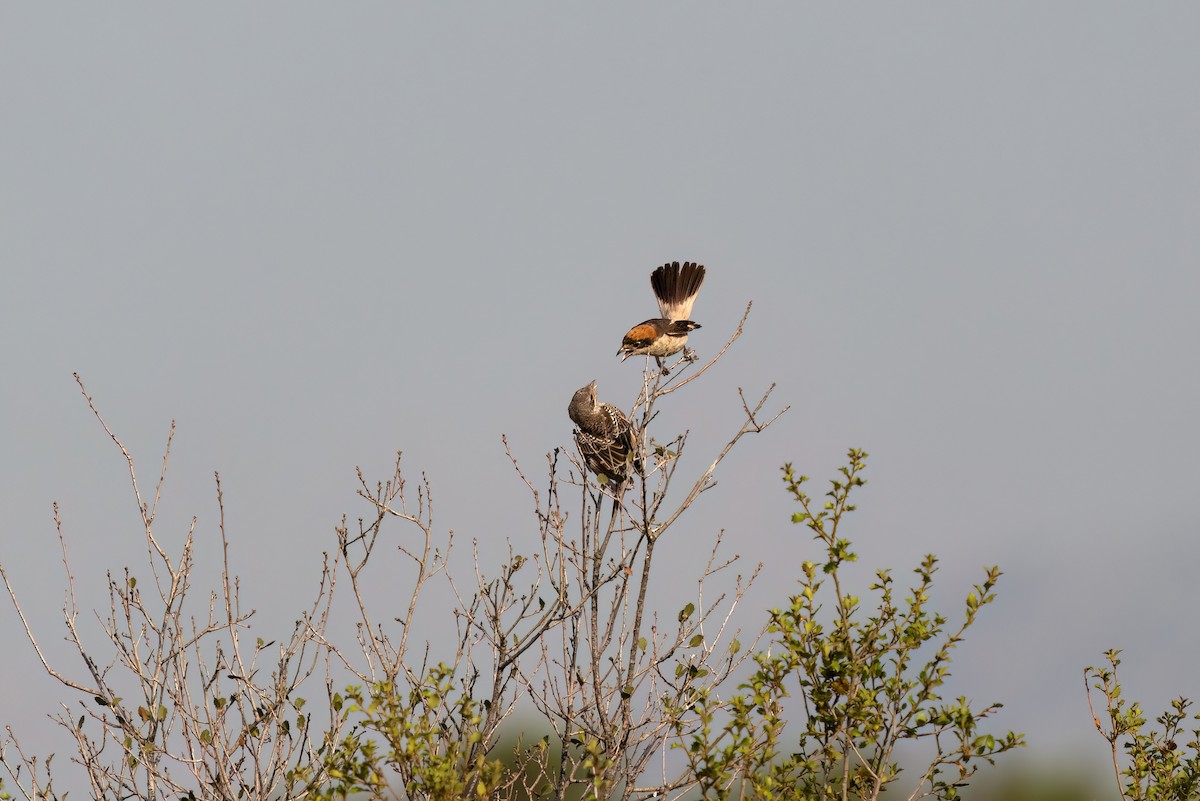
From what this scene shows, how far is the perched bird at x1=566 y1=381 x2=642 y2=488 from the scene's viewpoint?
970 cm

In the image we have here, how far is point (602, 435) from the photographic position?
10156 mm

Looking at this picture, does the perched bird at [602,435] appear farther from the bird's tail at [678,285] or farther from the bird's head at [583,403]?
the bird's tail at [678,285]

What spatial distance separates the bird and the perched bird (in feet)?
1.99

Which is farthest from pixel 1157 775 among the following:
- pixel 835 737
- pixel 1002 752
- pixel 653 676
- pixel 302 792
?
pixel 302 792

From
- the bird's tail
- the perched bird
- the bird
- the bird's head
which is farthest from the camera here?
the bird's tail

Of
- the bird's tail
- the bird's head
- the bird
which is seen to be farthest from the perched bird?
the bird's tail

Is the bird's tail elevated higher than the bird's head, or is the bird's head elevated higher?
the bird's tail

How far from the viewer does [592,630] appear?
341 inches

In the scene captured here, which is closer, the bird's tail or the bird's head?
the bird's head

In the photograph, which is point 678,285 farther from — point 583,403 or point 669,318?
point 583,403

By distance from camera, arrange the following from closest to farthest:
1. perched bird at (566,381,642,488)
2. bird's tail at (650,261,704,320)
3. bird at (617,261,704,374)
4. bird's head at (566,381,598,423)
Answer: perched bird at (566,381,642,488) < bird's head at (566,381,598,423) < bird at (617,261,704,374) < bird's tail at (650,261,704,320)

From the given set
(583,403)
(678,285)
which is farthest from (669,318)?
(583,403)

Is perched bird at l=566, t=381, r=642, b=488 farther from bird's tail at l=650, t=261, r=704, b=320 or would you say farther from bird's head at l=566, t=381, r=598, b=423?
bird's tail at l=650, t=261, r=704, b=320

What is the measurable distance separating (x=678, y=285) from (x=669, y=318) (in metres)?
0.61
